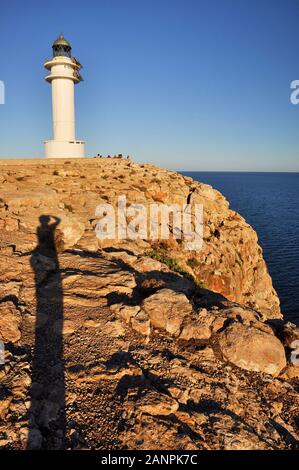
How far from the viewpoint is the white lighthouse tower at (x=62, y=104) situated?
131 ft

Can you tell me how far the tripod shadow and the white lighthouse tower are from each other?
30019 mm

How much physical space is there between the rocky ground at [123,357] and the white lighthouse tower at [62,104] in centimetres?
2548

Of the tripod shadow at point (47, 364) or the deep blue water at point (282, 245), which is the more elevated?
the tripod shadow at point (47, 364)

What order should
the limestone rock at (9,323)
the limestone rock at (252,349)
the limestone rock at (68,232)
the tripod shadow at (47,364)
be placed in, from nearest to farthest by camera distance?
the tripod shadow at (47,364), the limestone rock at (9,323), the limestone rock at (252,349), the limestone rock at (68,232)

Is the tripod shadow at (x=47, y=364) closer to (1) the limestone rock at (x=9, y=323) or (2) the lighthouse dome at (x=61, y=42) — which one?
(1) the limestone rock at (x=9, y=323)

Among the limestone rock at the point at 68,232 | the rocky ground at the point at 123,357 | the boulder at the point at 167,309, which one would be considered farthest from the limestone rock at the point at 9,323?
the limestone rock at the point at 68,232

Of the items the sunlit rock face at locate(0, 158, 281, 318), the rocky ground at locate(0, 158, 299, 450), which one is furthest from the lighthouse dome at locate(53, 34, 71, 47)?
the rocky ground at locate(0, 158, 299, 450)

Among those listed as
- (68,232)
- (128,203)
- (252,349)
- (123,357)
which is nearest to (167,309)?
(123,357)

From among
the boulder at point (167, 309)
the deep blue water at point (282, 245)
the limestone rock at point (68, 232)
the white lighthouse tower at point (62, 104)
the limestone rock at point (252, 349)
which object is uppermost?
the white lighthouse tower at point (62, 104)

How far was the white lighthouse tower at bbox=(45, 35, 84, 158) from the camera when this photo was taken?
39.8 meters

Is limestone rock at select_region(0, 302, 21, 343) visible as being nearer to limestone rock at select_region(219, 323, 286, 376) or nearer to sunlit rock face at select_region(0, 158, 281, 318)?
sunlit rock face at select_region(0, 158, 281, 318)

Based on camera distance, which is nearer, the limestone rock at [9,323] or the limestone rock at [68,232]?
the limestone rock at [9,323]

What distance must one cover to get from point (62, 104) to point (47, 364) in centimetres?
3995
